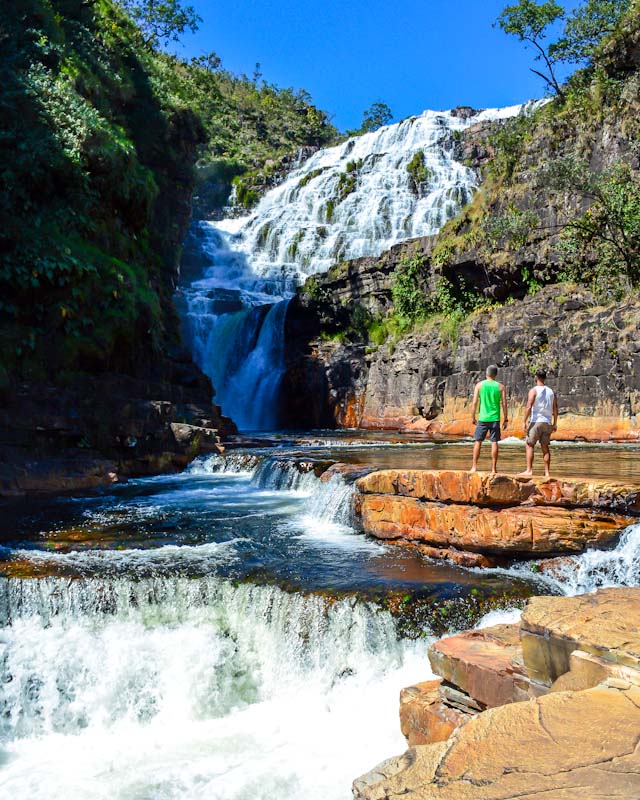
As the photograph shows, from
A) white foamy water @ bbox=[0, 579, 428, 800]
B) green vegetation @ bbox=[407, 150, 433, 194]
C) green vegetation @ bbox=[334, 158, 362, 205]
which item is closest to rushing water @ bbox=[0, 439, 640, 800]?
white foamy water @ bbox=[0, 579, 428, 800]

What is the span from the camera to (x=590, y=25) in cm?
2559

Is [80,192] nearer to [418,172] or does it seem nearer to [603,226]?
[603,226]

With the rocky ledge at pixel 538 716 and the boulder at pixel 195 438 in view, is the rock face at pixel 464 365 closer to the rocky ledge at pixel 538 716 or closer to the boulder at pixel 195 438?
the boulder at pixel 195 438

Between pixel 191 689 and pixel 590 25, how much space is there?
95.2 ft

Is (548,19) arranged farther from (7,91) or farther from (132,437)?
(132,437)

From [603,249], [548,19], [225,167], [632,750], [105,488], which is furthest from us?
[225,167]

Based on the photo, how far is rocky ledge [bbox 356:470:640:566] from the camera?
25.6ft

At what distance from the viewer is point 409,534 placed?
9195 mm

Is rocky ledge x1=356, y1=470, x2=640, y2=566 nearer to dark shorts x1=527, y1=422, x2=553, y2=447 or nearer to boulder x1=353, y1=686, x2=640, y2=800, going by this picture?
dark shorts x1=527, y1=422, x2=553, y2=447

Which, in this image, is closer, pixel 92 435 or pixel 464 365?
pixel 92 435

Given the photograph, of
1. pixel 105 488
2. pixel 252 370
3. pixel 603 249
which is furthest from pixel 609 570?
pixel 252 370

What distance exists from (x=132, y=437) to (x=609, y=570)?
1166cm

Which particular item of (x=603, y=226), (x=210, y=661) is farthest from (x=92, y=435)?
(x=603, y=226)

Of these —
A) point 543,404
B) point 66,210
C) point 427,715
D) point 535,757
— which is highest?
point 66,210
